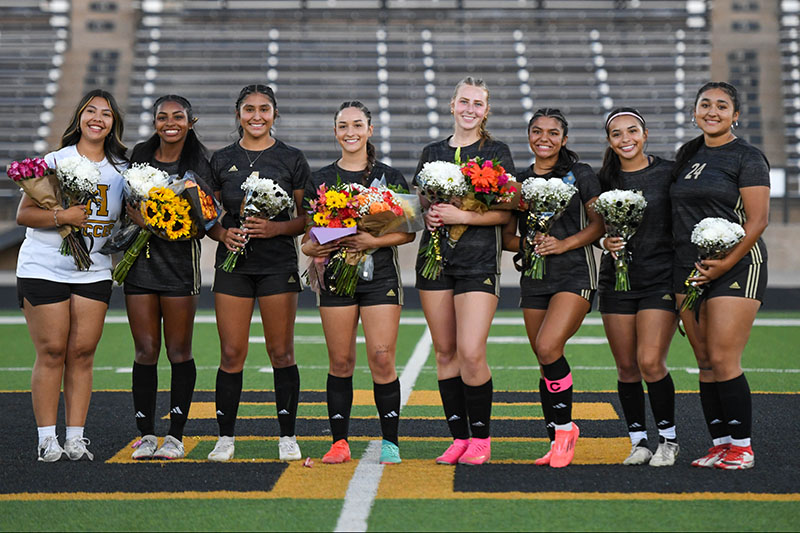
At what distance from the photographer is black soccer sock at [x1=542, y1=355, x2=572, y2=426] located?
4242mm

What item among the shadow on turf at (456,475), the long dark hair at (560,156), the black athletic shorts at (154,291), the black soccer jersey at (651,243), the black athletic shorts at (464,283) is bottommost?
the shadow on turf at (456,475)

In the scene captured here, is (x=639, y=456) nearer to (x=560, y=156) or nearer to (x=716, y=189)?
(x=716, y=189)

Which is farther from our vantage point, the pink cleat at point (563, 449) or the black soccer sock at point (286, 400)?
the black soccer sock at point (286, 400)

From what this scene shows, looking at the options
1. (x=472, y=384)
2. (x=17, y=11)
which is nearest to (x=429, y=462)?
(x=472, y=384)

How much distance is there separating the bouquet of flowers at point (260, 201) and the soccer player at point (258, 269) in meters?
0.05

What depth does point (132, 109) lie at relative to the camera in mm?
24156

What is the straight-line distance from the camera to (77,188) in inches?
169

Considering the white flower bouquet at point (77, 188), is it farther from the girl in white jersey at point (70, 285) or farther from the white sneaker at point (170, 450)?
the white sneaker at point (170, 450)

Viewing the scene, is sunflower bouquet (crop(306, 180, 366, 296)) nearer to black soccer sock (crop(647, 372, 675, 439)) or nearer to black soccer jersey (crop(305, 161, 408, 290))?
black soccer jersey (crop(305, 161, 408, 290))

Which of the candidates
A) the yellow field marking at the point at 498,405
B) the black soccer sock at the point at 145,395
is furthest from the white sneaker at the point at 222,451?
the yellow field marking at the point at 498,405

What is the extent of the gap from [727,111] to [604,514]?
186 centimetres

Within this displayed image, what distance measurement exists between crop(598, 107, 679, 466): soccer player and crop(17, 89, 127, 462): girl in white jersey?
235 centimetres

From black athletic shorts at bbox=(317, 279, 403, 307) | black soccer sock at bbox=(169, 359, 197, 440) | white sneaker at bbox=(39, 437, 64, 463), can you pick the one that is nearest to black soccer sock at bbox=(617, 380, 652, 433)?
black athletic shorts at bbox=(317, 279, 403, 307)

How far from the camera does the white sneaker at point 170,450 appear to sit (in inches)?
171
